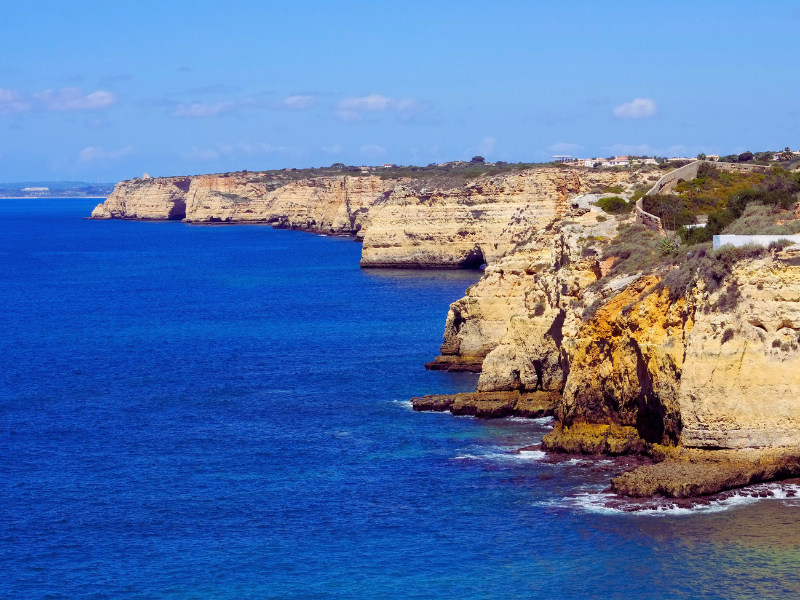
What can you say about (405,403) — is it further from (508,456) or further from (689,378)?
(689,378)

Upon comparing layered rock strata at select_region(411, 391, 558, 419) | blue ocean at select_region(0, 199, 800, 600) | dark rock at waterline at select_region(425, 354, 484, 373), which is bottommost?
blue ocean at select_region(0, 199, 800, 600)

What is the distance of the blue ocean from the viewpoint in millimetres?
22828

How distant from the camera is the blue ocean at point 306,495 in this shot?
74.9 ft

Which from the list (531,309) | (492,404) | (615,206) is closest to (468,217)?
(615,206)

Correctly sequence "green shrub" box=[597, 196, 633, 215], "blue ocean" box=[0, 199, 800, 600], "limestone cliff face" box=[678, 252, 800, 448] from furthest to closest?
"green shrub" box=[597, 196, 633, 215] < "limestone cliff face" box=[678, 252, 800, 448] < "blue ocean" box=[0, 199, 800, 600]

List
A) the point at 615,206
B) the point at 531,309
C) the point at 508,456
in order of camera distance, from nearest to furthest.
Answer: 1. the point at 508,456
2. the point at 531,309
3. the point at 615,206

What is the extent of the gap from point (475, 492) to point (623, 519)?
13.5 feet

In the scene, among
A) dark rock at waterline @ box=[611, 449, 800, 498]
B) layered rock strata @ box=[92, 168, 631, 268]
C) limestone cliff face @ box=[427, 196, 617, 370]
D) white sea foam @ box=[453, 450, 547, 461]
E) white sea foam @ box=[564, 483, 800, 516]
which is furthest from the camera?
layered rock strata @ box=[92, 168, 631, 268]

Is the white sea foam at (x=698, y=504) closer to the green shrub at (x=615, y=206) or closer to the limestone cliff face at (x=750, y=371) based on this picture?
the limestone cliff face at (x=750, y=371)

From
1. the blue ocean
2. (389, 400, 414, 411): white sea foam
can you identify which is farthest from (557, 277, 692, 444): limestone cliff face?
(389, 400, 414, 411): white sea foam

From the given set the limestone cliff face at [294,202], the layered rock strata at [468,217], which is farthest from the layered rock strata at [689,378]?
the limestone cliff face at [294,202]

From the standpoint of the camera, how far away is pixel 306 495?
28562mm

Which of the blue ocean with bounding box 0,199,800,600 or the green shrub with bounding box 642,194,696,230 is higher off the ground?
the green shrub with bounding box 642,194,696,230

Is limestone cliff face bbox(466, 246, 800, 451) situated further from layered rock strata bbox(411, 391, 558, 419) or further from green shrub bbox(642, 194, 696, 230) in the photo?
green shrub bbox(642, 194, 696, 230)
